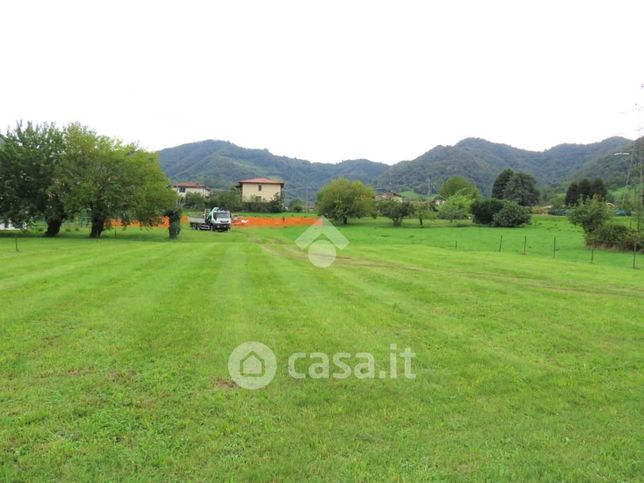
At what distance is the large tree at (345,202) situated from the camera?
65188 millimetres

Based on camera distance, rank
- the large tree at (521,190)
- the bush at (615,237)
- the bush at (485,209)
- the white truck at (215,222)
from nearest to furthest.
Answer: the bush at (615,237), the white truck at (215,222), the bush at (485,209), the large tree at (521,190)

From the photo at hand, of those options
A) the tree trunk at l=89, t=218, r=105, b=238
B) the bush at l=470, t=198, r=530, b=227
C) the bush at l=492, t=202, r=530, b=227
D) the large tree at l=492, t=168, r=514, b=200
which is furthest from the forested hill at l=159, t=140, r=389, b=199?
the tree trunk at l=89, t=218, r=105, b=238

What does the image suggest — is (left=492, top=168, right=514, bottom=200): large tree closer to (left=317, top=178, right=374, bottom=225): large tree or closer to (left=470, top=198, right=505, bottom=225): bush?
(left=470, top=198, right=505, bottom=225): bush

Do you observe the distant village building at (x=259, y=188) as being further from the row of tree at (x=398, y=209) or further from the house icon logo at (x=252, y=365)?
the house icon logo at (x=252, y=365)

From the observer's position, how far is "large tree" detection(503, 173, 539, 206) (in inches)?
3935

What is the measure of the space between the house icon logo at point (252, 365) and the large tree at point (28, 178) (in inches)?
1242

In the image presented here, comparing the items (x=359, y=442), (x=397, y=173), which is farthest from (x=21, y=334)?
(x=397, y=173)

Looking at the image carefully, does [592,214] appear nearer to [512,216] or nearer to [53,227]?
[512,216]

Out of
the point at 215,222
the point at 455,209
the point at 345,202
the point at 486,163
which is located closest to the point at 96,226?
the point at 215,222

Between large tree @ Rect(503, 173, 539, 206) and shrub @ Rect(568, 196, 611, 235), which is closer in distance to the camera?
shrub @ Rect(568, 196, 611, 235)

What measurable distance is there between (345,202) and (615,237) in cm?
3878

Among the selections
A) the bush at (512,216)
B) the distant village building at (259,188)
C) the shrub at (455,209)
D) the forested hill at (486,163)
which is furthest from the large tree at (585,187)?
the distant village building at (259,188)

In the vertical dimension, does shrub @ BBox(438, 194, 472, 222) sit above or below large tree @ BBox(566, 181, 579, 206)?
below

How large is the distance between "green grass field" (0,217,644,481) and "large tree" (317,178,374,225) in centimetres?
5509
